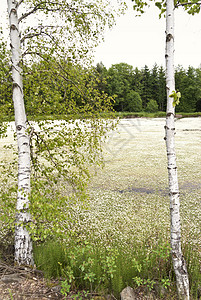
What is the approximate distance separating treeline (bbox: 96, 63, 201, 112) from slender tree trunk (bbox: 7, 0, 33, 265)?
2310 inches

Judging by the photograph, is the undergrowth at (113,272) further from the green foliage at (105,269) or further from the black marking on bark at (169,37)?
the black marking on bark at (169,37)

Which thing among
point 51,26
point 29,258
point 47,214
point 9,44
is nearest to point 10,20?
point 9,44

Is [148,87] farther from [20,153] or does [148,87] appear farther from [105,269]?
[105,269]

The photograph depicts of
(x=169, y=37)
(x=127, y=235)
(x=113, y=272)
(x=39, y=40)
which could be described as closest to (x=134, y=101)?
(x=127, y=235)

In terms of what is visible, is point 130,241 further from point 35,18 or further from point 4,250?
point 35,18

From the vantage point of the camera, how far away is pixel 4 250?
4.66 meters

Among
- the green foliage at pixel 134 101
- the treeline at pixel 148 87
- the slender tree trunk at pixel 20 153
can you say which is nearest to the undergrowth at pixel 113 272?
the slender tree trunk at pixel 20 153

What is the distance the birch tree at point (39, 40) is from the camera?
13.8 ft

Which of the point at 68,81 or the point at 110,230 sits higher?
the point at 68,81

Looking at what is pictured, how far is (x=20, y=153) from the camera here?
14.1 ft

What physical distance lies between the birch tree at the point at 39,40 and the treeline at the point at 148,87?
2286 inches

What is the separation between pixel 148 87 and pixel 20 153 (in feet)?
300

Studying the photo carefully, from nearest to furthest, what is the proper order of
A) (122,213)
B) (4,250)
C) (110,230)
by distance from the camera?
(4,250), (110,230), (122,213)

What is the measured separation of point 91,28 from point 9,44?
1.71 m
